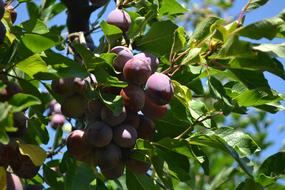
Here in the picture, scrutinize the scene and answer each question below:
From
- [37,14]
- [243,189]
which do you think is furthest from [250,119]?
[243,189]

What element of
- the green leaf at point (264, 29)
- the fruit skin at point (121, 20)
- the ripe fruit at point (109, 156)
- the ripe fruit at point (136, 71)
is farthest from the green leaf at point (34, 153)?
the green leaf at point (264, 29)

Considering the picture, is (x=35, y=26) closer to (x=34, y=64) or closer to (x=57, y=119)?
(x=34, y=64)

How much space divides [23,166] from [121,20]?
402 millimetres

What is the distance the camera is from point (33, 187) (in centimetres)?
142

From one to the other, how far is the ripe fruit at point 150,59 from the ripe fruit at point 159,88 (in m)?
0.04

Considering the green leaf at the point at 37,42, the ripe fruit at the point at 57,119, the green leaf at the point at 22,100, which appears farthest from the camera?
the ripe fruit at the point at 57,119

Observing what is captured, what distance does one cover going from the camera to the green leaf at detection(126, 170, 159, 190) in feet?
4.35

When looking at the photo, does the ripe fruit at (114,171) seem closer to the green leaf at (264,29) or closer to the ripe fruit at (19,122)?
the ripe fruit at (19,122)

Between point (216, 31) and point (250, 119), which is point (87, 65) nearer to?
point (216, 31)

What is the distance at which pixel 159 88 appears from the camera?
1182 millimetres

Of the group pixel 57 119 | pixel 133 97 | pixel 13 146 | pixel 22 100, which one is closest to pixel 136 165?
pixel 133 97

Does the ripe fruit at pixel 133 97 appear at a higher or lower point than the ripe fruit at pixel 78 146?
higher

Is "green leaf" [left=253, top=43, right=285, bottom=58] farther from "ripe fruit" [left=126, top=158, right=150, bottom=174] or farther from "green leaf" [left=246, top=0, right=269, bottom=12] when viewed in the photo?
"ripe fruit" [left=126, top=158, right=150, bottom=174]

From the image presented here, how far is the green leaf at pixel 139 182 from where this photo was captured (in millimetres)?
1325
